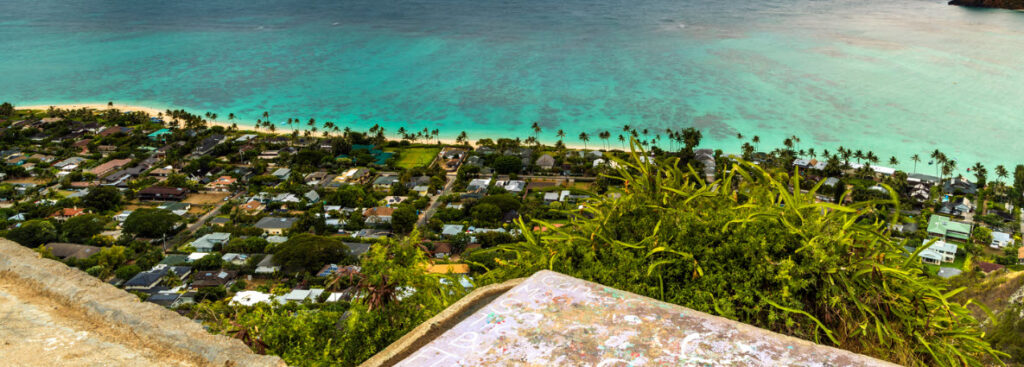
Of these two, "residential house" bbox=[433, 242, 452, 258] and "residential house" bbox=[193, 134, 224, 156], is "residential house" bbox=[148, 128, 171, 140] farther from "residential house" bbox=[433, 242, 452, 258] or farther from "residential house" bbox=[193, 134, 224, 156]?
"residential house" bbox=[433, 242, 452, 258]

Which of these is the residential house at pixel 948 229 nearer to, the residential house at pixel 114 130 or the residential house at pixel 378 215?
the residential house at pixel 378 215

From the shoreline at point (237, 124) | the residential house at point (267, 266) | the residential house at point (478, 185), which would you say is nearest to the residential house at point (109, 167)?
the shoreline at point (237, 124)

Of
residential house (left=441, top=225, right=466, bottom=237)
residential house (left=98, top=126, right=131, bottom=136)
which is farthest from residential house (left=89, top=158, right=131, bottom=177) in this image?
residential house (left=441, top=225, right=466, bottom=237)

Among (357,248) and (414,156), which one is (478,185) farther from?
(357,248)

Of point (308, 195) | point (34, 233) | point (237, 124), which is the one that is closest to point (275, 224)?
point (308, 195)

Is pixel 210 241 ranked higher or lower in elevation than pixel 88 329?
lower

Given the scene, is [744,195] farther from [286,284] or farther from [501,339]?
[286,284]
